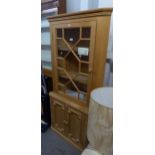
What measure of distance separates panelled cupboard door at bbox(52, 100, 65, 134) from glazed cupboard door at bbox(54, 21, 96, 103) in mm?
170

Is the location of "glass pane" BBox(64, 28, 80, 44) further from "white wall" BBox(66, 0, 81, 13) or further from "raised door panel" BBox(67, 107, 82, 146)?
"raised door panel" BBox(67, 107, 82, 146)

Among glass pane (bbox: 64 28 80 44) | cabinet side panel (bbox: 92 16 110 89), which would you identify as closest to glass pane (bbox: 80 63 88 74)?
cabinet side panel (bbox: 92 16 110 89)

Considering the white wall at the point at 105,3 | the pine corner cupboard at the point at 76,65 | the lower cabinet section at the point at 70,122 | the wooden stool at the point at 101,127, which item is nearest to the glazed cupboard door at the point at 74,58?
the pine corner cupboard at the point at 76,65

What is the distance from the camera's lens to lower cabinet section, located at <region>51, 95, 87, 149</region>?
66.7 inches

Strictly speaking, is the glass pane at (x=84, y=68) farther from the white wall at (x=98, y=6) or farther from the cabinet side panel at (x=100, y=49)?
the white wall at (x=98, y=6)

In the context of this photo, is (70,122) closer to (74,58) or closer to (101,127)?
(74,58)

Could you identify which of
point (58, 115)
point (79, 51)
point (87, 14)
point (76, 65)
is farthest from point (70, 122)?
point (87, 14)

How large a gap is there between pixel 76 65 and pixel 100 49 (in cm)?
40

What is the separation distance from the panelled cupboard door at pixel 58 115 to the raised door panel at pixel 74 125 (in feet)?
0.42

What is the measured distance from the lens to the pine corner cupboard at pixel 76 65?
1350 millimetres

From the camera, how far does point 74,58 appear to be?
1.67 metres

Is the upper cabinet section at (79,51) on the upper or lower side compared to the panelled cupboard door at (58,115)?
upper
